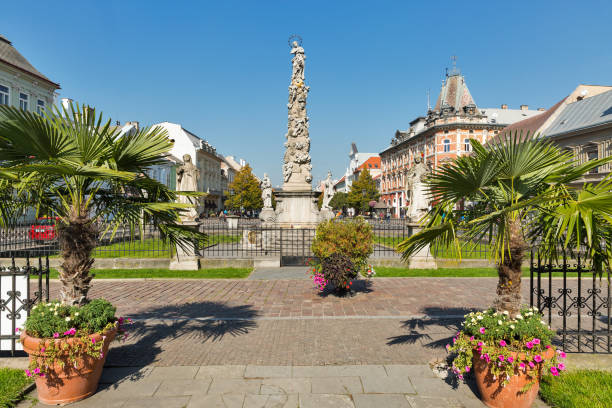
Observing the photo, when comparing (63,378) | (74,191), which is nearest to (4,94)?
(74,191)

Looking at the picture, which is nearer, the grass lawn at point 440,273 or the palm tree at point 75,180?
the palm tree at point 75,180

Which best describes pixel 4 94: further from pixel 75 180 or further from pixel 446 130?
pixel 446 130

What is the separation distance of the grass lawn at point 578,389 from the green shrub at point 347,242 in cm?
464

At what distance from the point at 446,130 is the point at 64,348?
61.3 metres

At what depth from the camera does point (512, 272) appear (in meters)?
3.94

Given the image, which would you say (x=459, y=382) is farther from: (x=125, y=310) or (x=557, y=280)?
(x=557, y=280)

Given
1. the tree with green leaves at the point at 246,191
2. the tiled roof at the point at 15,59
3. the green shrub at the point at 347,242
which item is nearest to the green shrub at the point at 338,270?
the green shrub at the point at 347,242

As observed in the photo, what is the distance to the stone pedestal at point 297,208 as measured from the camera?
1717 centimetres

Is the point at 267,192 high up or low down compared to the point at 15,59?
down

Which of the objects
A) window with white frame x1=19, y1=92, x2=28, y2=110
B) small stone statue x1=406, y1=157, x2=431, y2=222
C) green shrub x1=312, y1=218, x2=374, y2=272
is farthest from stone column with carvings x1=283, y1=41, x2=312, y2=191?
window with white frame x1=19, y1=92, x2=28, y2=110

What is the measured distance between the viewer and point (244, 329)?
6.25 m

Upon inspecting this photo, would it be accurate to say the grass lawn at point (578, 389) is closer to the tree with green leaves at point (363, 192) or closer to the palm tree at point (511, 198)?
the palm tree at point (511, 198)

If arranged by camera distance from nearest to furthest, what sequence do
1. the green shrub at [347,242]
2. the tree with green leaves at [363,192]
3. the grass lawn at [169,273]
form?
the green shrub at [347,242] → the grass lawn at [169,273] → the tree with green leaves at [363,192]

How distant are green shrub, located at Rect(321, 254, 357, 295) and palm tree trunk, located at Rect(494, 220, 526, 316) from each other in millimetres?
4372
